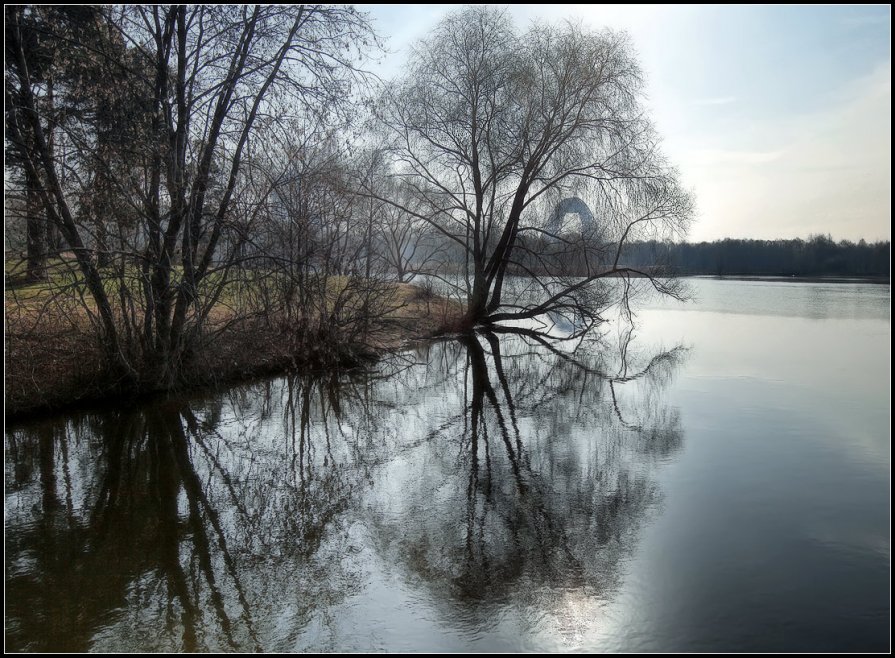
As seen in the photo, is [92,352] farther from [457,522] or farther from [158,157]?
[457,522]

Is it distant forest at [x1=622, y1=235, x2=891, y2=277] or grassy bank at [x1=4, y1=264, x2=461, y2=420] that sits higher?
distant forest at [x1=622, y1=235, x2=891, y2=277]

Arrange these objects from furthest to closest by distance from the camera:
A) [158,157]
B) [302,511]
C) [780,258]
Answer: [780,258] < [158,157] < [302,511]

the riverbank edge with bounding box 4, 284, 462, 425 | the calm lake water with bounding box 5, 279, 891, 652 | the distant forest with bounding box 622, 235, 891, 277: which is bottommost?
the calm lake water with bounding box 5, 279, 891, 652

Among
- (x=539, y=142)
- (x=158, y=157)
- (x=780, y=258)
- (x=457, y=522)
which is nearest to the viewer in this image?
(x=457, y=522)

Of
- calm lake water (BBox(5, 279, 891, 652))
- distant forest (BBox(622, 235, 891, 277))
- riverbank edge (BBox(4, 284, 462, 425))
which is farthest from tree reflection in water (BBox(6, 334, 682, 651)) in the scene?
distant forest (BBox(622, 235, 891, 277))

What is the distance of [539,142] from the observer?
1852 cm

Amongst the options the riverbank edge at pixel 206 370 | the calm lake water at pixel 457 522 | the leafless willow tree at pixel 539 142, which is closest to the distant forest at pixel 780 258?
the leafless willow tree at pixel 539 142

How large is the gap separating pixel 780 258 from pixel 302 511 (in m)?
52.4

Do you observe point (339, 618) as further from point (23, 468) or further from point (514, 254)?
point (514, 254)

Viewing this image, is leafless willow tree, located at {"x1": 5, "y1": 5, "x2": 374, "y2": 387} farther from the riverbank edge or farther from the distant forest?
the distant forest

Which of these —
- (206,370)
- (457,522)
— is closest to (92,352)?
(206,370)

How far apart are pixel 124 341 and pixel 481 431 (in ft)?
17.7

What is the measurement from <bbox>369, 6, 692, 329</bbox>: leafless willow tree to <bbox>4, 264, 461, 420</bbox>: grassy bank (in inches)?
242

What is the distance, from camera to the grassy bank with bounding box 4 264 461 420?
8.71m
